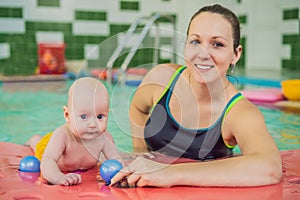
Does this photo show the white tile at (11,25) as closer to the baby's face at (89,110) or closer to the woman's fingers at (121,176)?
the baby's face at (89,110)

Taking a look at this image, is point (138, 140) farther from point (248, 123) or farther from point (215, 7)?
point (215, 7)

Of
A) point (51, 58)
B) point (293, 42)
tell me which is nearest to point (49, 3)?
point (51, 58)

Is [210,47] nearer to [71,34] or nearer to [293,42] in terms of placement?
[71,34]

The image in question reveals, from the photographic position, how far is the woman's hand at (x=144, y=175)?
5.21 feet

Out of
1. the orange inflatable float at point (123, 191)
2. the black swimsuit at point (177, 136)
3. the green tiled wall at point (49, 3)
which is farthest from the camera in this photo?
the green tiled wall at point (49, 3)

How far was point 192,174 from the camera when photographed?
1.62 meters

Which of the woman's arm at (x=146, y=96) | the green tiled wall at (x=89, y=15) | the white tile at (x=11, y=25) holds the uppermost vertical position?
the green tiled wall at (x=89, y=15)

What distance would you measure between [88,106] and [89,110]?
0.05 feet

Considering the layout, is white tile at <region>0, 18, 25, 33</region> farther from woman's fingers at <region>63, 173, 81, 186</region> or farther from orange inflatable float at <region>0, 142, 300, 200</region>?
woman's fingers at <region>63, 173, 81, 186</region>

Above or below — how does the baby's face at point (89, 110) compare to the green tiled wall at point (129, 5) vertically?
below

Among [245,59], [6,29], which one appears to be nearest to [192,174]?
[6,29]

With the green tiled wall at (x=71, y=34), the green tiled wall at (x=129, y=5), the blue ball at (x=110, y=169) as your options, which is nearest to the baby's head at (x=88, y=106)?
the blue ball at (x=110, y=169)

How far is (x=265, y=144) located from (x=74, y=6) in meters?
6.31

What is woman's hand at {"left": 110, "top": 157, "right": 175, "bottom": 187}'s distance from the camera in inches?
62.5
